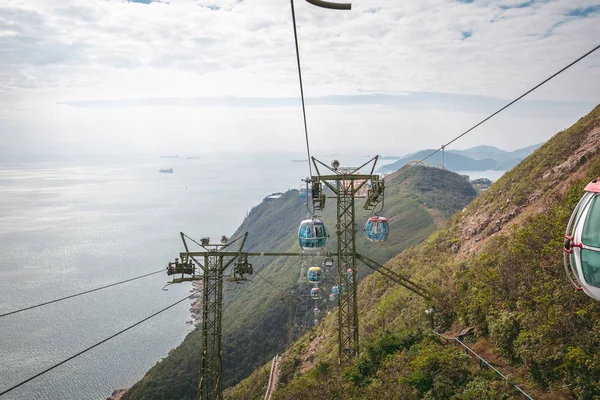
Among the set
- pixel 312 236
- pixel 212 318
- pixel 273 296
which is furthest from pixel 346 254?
pixel 273 296

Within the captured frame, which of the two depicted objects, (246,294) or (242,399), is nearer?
(242,399)

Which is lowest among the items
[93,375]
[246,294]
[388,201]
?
[93,375]

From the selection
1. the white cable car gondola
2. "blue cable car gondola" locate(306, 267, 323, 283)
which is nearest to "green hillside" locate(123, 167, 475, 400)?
"blue cable car gondola" locate(306, 267, 323, 283)

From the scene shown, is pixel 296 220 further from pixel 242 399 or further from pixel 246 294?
pixel 242 399

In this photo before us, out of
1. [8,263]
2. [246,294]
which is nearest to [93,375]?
[246,294]

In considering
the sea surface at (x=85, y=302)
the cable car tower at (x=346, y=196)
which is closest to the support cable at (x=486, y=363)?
the cable car tower at (x=346, y=196)
